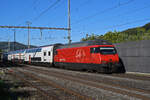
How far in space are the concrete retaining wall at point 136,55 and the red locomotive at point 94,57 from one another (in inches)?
51.3

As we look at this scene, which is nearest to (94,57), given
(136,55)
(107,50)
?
(107,50)

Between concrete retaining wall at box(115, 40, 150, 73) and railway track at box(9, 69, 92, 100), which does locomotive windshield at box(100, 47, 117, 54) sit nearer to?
concrete retaining wall at box(115, 40, 150, 73)

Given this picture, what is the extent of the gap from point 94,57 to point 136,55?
15.5ft

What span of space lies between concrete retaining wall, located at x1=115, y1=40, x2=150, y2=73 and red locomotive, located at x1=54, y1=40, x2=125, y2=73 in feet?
4.28

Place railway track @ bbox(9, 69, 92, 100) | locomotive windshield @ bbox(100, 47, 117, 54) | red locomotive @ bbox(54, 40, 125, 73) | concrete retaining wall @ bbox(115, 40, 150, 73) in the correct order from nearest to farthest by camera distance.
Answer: railway track @ bbox(9, 69, 92, 100)
red locomotive @ bbox(54, 40, 125, 73)
locomotive windshield @ bbox(100, 47, 117, 54)
concrete retaining wall @ bbox(115, 40, 150, 73)

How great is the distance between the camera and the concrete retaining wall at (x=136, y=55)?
64.9ft

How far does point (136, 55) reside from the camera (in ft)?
68.5

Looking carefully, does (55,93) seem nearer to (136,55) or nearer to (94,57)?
(94,57)

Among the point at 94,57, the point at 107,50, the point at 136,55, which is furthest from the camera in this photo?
the point at 136,55

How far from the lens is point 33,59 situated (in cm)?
3731

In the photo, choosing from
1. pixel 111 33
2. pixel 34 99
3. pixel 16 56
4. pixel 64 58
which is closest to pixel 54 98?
pixel 34 99

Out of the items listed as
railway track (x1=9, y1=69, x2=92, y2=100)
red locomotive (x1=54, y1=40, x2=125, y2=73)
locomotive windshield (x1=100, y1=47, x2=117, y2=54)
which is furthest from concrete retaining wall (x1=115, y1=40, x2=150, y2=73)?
railway track (x1=9, y1=69, x2=92, y2=100)

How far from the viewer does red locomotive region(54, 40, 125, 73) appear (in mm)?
19000

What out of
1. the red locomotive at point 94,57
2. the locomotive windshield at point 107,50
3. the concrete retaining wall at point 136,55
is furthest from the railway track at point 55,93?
the concrete retaining wall at point 136,55
